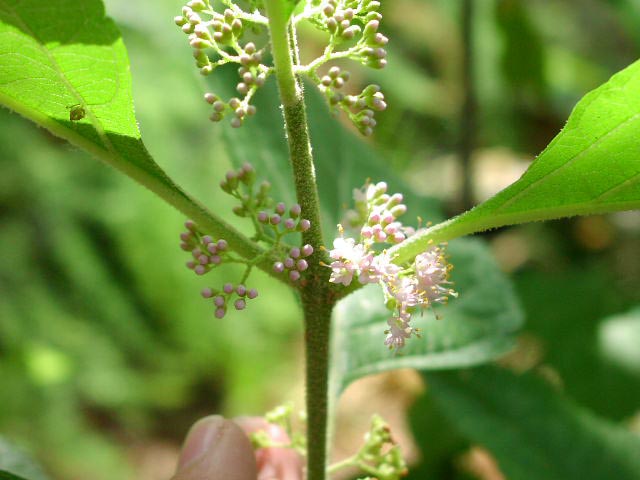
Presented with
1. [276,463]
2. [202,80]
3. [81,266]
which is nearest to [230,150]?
[202,80]

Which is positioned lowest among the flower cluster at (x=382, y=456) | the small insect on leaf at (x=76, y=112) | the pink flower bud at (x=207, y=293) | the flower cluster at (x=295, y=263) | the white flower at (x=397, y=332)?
the flower cluster at (x=382, y=456)

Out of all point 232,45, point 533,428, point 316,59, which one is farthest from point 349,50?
point 533,428

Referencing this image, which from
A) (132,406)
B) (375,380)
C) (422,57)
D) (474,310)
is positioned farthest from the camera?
(422,57)

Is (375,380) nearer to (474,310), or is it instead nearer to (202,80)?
(474,310)

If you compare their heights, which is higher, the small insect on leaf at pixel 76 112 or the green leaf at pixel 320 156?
the green leaf at pixel 320 156

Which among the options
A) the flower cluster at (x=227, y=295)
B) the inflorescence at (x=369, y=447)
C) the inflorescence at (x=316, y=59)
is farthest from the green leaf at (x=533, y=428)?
the inflorescence at (x=316, y=59)

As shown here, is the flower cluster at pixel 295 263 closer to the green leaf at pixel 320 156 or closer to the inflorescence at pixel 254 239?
the inflorescence at pixel 254 239

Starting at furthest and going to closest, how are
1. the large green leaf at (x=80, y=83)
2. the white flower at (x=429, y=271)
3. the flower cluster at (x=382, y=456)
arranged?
the flower cluster at (x=382, y=456) < the white flower at (x=429, y=271) < the large green leaf at (x=80, y=83)
